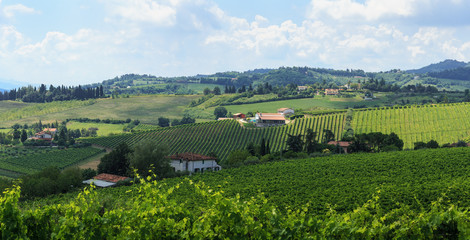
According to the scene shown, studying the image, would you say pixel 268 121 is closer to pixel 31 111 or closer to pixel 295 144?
pixel 295 144

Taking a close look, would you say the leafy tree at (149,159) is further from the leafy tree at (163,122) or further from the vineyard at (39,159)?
the leafy tree at (163,122)

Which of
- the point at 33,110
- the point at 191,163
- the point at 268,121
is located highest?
the point at 33,110

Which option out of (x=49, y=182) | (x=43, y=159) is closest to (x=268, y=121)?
(x=43, y=159)

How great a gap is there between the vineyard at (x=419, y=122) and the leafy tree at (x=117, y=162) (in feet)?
196

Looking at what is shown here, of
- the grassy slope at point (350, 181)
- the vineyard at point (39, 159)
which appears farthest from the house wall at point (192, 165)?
the vineyard at point (39, 159)

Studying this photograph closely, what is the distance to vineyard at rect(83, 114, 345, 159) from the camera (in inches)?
4080

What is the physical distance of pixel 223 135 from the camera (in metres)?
113

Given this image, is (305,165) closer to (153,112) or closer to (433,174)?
(433,174)

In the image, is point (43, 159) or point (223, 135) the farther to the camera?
point (223, 135)

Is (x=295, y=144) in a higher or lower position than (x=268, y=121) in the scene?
lower

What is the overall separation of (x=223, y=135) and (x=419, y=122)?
52423 mm

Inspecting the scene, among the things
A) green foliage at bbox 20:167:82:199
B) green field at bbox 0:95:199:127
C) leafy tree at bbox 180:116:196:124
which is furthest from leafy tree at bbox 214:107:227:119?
green foliage at bbox 20:167:82:199

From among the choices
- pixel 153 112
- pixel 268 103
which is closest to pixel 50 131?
pixel 153 112

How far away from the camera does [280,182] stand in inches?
1817
